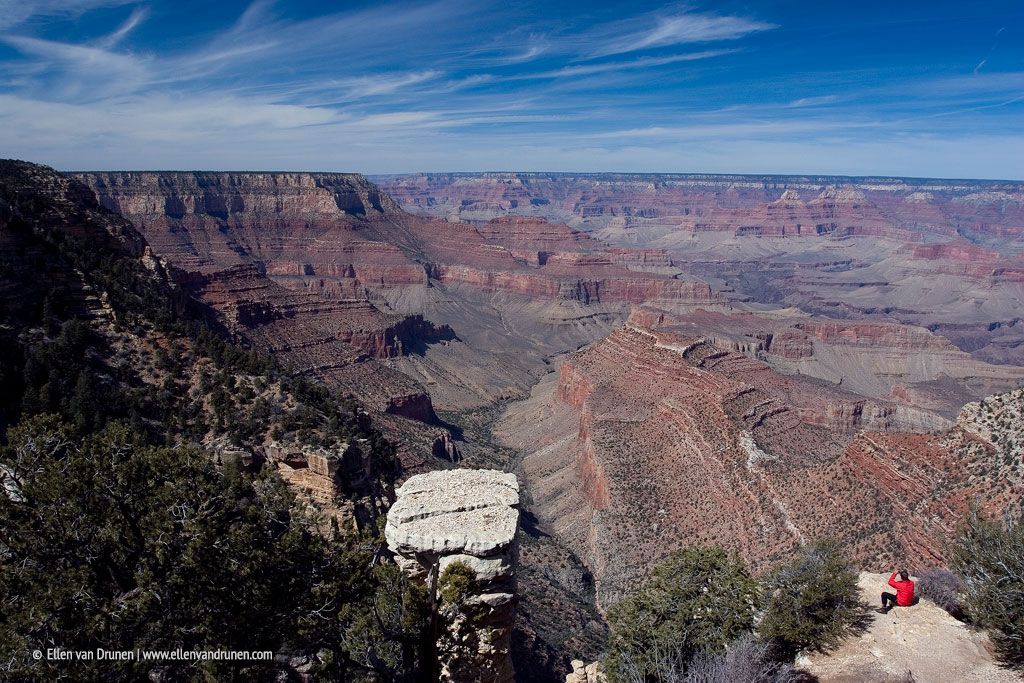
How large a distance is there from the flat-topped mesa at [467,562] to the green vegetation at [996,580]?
39.7ft

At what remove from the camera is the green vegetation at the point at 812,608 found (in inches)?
707

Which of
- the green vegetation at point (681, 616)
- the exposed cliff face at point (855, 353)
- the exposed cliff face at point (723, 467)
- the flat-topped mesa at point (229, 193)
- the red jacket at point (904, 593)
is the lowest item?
the exposed cliff face at point (855, 353)

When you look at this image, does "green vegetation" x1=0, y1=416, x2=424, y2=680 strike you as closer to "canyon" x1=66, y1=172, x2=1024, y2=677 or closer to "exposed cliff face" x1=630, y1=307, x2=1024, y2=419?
"canyon" x1=66, y1=172, x2=1024, y2=677

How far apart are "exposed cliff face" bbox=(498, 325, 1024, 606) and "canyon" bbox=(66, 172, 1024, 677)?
0.17m

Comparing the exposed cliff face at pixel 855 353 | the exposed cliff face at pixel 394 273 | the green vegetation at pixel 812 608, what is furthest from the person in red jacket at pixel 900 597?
the exposed cliff face at pixel 855 353

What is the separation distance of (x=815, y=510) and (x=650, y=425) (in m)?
20.0

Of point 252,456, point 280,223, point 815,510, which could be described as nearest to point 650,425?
point 815,510

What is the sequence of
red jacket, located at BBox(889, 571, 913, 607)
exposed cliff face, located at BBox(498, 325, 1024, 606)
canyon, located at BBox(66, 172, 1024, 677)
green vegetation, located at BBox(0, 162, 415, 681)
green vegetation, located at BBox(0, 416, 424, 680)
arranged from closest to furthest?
1. green vegetation, located at BBox(0, 162, 415, 681)
2. green vegetation, located at BBox(0, 416, 424, 680)
3. red jacket, located at BBox(889, 571, 913, 607)
4. exposed cliff face, located at BBox(498, 325, 1024, 606)
5. canyon, located at BBox(66, 172, 1024, 677)

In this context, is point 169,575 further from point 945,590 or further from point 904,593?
point 945,590

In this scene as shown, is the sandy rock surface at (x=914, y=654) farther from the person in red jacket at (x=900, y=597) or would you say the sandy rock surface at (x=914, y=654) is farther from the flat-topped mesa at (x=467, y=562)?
the flat-topped mesa at (x=467, y=562)

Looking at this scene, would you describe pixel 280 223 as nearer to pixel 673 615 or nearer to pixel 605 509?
pixel 605 509

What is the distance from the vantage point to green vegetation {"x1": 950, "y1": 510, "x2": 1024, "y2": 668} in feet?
52.9

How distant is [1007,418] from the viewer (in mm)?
33312

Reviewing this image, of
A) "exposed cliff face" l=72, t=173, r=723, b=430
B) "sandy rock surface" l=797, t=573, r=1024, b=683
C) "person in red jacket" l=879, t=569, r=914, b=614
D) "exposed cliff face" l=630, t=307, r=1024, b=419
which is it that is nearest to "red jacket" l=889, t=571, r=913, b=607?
"person in red jacket" l=879, t=569, r=914, b=614
